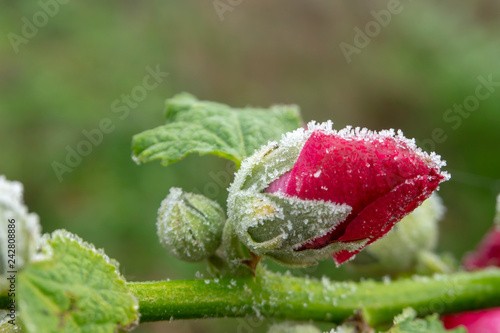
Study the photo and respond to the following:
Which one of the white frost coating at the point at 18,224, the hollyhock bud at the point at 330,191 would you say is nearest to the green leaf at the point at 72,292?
the white frost coating at the point at 18,224

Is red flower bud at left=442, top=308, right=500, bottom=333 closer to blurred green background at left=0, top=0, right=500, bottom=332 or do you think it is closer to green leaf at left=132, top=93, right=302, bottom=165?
green leaf at left=132, top=93, right=302, bottom=165

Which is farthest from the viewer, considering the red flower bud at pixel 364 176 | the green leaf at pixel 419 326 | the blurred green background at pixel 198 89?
the blurred green background at pixel 198 89

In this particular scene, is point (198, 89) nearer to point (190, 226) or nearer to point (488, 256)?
point (488, 256)

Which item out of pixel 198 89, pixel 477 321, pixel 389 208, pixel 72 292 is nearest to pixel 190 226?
pixel 72 292

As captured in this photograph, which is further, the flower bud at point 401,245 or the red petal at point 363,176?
the flower bud at point 401,245

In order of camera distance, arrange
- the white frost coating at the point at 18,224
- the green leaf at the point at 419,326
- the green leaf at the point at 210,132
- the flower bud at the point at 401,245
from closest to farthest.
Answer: the white frost coating at the point at 18,224, the green leaf at the point at 419,326, the green leaf at the point at 210,132, the flower bud at the point at 401,245

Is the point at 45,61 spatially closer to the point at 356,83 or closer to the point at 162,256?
the point at 162,256

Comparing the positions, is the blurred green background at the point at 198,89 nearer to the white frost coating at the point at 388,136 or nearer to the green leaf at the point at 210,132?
the green leaf at the point at 210,132
